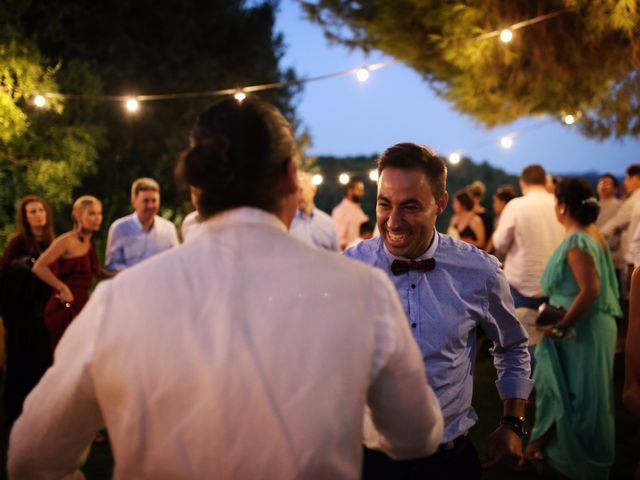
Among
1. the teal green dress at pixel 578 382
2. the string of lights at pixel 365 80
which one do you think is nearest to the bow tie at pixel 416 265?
the teal green dress at pixel 578 382

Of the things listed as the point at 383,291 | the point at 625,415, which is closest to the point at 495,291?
the point at 383,291

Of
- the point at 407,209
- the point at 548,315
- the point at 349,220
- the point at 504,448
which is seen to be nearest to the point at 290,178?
the point at 407,209

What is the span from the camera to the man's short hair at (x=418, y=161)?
2.38 metres

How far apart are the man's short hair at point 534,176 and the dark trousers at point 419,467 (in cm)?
399

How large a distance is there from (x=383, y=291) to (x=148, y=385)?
430 mm

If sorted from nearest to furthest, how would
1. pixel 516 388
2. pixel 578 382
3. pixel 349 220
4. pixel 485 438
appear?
pixel 516 388 < pixel 578 382 < pixel 485 438 < pixel 349 220

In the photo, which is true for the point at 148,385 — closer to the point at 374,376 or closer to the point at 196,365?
the point at 196,365

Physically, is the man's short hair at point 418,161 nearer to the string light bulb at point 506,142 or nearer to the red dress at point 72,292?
the red dress at point 72,292

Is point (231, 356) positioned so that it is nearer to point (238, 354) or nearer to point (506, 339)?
point (238, 354)

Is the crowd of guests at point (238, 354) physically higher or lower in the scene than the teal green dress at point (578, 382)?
higher

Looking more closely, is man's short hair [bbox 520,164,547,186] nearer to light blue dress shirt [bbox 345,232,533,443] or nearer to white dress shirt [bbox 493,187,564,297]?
white dress shirt [bbox 493,187,564,297]

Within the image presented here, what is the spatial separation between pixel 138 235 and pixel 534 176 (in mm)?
3404

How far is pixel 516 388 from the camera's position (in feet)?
7.92

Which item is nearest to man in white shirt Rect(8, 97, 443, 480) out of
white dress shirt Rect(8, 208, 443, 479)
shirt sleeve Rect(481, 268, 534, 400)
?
white dress shirt Rect(8, 208, 443, 479)
